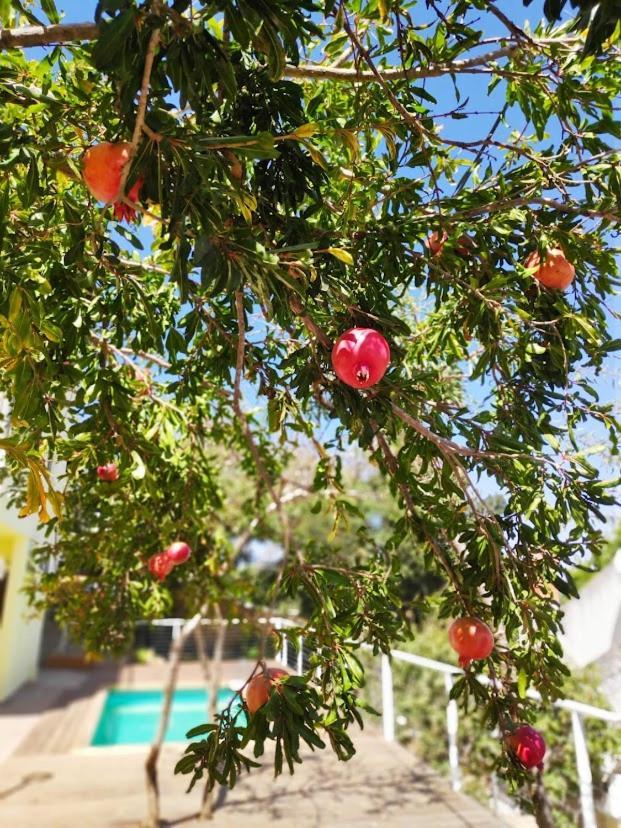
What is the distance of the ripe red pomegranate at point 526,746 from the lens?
1.80m

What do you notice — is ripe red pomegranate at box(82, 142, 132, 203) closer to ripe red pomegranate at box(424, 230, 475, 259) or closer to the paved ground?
ripe red pomegranate at box(424, 230, 475, 259)

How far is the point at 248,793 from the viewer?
17.2 ft

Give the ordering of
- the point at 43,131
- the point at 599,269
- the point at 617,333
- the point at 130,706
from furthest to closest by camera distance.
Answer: the point at 130,706, the point at 617,333, the point at 599,269, the point at 43,131

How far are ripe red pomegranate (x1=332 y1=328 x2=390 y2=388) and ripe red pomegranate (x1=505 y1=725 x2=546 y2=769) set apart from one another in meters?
1.21

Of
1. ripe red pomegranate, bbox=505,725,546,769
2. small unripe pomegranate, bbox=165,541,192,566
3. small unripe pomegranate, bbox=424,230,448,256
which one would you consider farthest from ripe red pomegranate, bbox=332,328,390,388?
small unripe pomegranate, bbox=165,541,192,566

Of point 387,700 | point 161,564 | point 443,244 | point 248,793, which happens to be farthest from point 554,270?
point 387,700

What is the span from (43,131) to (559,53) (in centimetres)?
140

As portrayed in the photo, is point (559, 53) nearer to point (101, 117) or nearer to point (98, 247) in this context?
point (101, 117)

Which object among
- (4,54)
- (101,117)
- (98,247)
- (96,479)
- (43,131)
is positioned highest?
(4,54)

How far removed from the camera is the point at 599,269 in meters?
1.88

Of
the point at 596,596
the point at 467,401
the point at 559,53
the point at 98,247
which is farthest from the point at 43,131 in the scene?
the point at 596,596

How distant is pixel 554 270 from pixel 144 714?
11.8 m

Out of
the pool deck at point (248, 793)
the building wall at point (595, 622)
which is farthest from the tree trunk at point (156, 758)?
the building wall at point (595, 622)

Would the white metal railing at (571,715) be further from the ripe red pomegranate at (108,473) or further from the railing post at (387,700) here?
the ripe red pomegranate at (108,473)
